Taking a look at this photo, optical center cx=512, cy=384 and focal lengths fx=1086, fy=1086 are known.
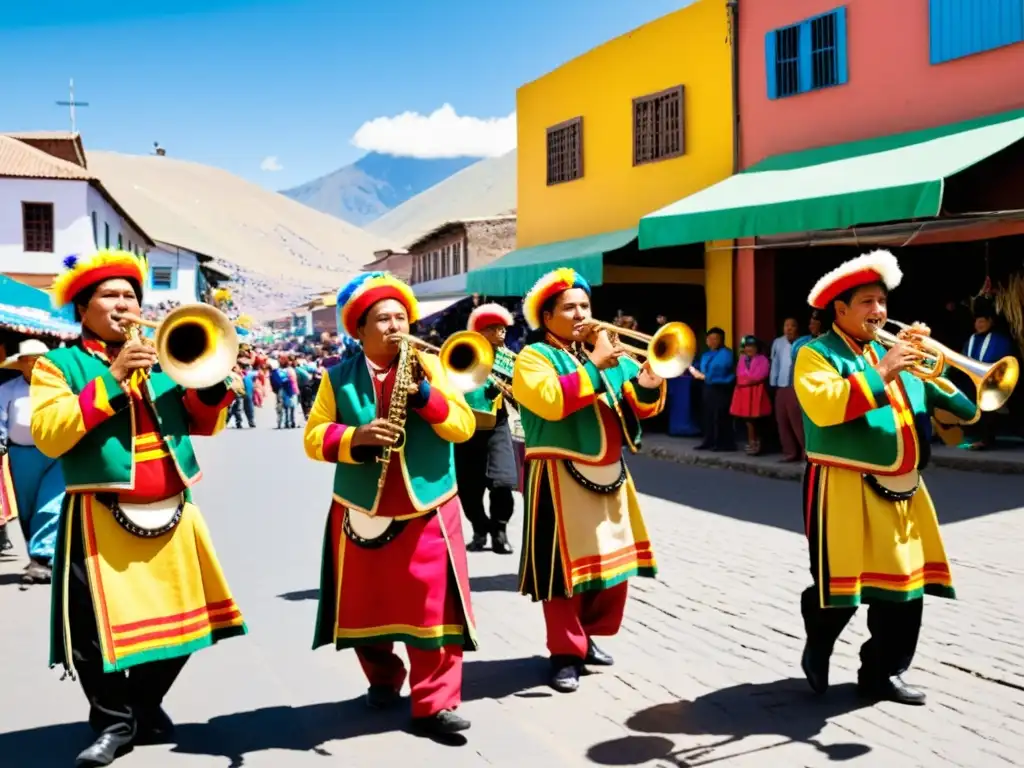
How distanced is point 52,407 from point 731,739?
2.81 meters

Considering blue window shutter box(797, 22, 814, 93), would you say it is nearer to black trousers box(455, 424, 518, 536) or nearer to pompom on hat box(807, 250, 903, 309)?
black trousers box(455, 424, 518, 536)

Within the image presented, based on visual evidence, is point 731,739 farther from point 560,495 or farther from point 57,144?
point 57,144

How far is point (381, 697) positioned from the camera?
4.61m

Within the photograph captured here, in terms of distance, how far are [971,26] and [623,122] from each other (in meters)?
7.24

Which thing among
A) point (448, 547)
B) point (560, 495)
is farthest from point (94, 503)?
point (560, 495)

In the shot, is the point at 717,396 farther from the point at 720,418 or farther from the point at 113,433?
the point at 113,433

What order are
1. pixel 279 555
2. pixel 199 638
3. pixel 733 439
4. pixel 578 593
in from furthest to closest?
pixel 733 439 < pixel 279 555 < pixel 578 593 < pixel 199 638

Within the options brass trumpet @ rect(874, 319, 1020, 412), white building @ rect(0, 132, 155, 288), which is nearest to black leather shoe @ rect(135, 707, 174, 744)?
brass trumpet @ rect(874, 319, 1020, 412)

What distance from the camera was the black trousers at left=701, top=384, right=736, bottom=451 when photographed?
46.0 ft

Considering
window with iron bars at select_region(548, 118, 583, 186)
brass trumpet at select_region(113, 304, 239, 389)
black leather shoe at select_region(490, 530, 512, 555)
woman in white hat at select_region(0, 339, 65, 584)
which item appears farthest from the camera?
window with iron bars at select_region(548, 118, 583, 186)

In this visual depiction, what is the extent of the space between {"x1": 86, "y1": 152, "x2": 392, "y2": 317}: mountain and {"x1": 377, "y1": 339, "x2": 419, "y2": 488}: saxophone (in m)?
114

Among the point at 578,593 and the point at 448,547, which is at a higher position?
the point at 448,547

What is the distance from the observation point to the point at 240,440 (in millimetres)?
19828

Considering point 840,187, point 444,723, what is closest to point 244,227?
point 840,187
